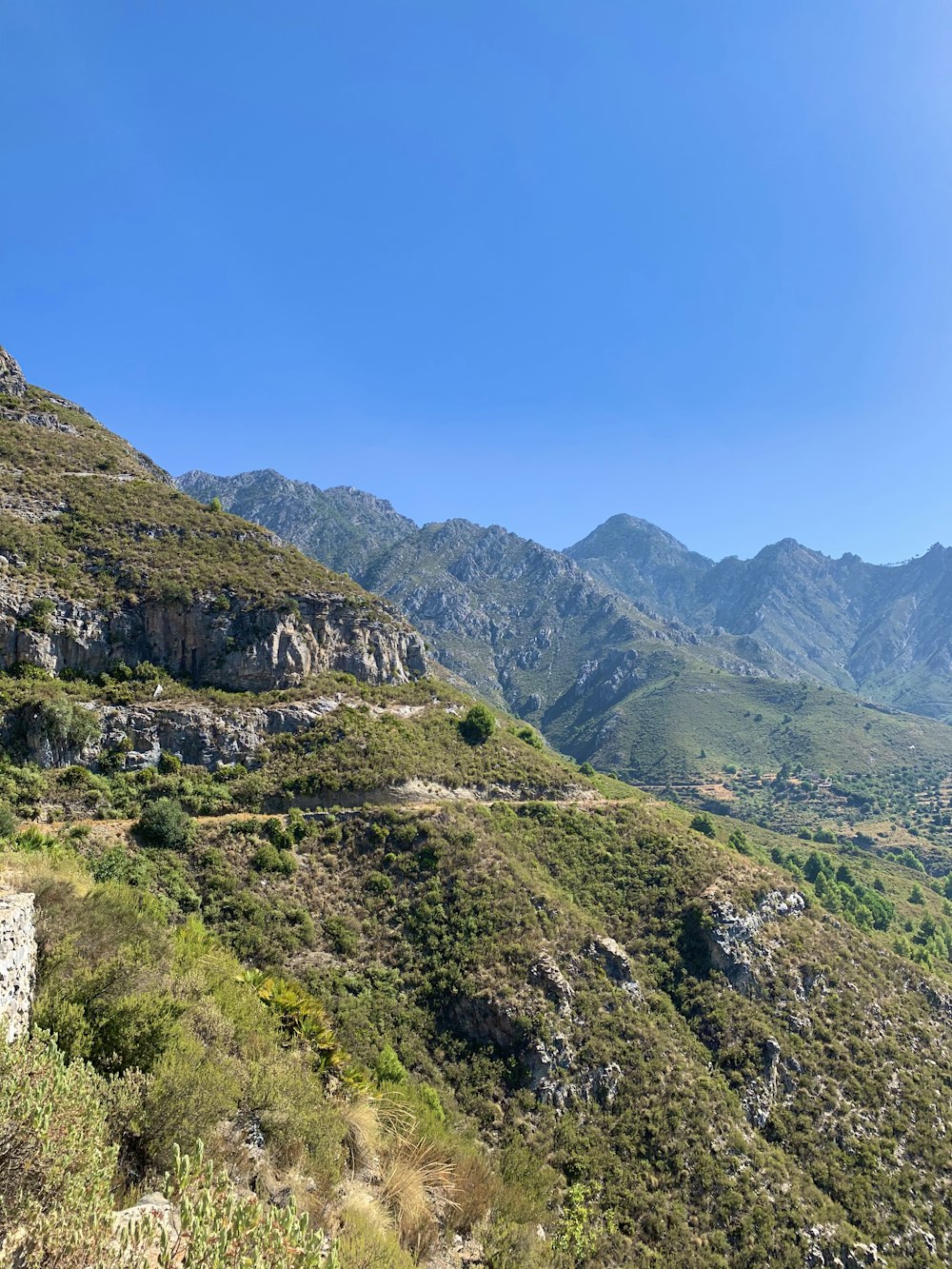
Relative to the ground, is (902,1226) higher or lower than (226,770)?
lower

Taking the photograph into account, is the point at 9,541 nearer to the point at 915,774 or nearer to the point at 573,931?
the point at 573,931

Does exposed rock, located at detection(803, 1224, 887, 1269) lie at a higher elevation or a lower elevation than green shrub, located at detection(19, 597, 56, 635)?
lower

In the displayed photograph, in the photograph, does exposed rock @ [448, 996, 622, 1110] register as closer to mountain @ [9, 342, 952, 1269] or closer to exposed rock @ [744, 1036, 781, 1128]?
mountain @ [9, 342, 952, 1269]

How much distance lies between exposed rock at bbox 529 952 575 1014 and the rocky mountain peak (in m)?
87.8

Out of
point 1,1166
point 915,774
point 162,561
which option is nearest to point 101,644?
point 162,561

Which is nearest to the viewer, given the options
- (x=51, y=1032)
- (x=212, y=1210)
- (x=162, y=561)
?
(x=212, y=1210)

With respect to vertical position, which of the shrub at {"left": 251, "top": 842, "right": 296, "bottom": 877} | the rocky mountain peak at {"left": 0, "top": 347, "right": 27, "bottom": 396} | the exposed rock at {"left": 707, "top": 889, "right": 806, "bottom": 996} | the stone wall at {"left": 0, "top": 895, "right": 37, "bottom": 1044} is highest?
the rocky mountain peak at {"left": 0, "top": 347, "right": 27, "bottom": 396}

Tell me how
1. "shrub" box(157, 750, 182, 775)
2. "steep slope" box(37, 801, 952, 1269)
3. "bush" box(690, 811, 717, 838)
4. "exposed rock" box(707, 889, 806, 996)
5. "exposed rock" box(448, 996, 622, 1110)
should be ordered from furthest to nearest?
"bush" box(690, 811, 717, 838)
"shrub" box(157, 750, 182, 775)
"exposed rock" box(707, 889, 806, 996)
"exposed rock" box(448, 996, 622, 1110)
"steep slope" box(37, 801, 952, 1269)

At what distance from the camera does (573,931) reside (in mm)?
38000

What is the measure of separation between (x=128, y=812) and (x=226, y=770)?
7503 mm

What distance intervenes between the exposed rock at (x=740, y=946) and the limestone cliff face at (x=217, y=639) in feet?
124

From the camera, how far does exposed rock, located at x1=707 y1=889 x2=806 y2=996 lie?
38.8m

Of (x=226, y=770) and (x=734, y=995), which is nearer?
(x=734, y=995)

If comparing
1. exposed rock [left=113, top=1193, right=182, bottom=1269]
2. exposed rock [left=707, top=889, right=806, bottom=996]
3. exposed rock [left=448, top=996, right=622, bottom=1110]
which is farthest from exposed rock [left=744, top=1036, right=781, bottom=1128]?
exposed rock [left=113, top=1193, right=182, bottom=1269]
